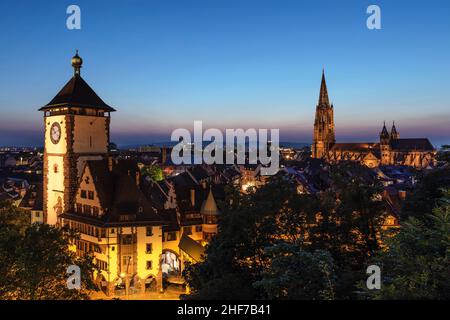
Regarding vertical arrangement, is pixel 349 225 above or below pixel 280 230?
above

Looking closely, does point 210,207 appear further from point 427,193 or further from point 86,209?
point 427,193

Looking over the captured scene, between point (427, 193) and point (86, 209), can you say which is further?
point (86, 209)

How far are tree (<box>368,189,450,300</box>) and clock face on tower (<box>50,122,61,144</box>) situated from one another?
129 feet

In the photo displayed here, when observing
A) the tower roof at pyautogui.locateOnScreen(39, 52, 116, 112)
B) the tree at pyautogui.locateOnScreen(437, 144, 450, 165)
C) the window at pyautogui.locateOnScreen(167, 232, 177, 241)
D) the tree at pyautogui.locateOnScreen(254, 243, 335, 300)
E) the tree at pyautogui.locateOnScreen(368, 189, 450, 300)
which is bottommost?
the window at pyautogui.locateOnScreen(167, 232, 177, 241)

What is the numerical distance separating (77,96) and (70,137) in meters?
4.57

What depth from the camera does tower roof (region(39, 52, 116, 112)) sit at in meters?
46.4

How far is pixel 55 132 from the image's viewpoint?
47781 millimetres

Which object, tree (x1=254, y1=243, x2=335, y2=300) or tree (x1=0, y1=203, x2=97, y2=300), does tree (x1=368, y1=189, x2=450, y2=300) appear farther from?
tree (x1=0, y1=203, x2=97, y2=300)

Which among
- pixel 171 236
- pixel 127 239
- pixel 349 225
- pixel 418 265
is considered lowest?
pixel 171 236

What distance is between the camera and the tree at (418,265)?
1289 cm

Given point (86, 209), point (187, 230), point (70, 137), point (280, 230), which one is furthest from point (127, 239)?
point (280, 230)

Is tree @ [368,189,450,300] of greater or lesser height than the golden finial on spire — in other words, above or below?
below

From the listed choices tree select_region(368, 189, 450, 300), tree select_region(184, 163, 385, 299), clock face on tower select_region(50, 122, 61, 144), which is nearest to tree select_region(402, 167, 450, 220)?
tree select_region(184, 163, 385, 299)

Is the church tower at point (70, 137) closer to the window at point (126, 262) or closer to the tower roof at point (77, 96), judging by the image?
the tower roof at point (77, 96)
